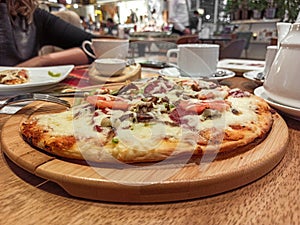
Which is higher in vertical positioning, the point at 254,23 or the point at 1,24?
the point at 1,24

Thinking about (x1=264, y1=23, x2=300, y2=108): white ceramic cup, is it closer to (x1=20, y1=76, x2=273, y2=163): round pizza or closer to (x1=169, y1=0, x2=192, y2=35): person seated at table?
(x1=20, y1=76, x2=273, y2=163): round pizza

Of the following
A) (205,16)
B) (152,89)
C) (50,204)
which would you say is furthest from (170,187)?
(205,16)

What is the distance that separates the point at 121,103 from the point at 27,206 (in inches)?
10.9

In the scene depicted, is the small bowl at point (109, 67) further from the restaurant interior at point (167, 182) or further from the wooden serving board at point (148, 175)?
A: the wooden serving board at point (148, 175)

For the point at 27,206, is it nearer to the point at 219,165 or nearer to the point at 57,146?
the point at 57,146

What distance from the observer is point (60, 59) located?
1.30m

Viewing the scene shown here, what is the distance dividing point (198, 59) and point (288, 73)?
39 cm

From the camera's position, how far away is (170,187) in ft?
1.09

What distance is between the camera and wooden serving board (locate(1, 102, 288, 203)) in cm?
33

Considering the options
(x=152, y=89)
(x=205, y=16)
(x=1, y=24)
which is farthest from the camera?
(x=205, y=16)

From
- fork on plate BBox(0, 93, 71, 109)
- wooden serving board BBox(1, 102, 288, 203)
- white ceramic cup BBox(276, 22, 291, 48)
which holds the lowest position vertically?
wooden serving board BBox(1, 102, 288, 203)

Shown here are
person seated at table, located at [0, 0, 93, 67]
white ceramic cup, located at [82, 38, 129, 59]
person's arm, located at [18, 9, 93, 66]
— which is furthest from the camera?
person's arm, located at [18, 9, 93, 66]

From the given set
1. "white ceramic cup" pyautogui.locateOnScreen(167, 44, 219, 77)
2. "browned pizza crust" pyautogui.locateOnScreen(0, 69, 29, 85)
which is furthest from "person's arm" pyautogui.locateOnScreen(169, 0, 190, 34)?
"browned pizza crust" pyautogui.locateOnScreen(0, 69, 29, 85)

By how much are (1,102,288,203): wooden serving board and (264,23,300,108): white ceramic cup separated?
17 cm
